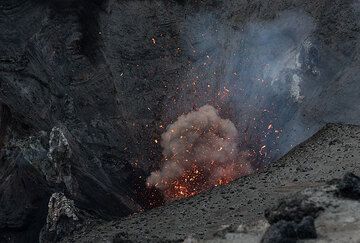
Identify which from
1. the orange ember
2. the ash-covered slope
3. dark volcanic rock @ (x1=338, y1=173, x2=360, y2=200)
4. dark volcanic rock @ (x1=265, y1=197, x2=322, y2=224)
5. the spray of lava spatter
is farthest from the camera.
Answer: the spray of lava spatter

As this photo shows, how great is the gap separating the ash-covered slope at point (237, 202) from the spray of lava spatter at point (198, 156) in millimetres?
2534

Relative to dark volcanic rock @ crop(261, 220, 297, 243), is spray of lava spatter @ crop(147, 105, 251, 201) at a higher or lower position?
higher

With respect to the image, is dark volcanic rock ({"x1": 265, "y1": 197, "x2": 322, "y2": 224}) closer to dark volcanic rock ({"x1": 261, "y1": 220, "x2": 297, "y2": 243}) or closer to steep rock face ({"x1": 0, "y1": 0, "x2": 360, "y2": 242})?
dark volcanic rock ({"x1": 261, "y1": 220, "x2": 297, "y2": 243})

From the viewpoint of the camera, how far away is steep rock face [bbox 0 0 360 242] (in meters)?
13.7

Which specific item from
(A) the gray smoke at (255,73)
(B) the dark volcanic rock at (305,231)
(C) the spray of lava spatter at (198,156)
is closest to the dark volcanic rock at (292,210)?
(B) the dark volcanic rock at (305,231)

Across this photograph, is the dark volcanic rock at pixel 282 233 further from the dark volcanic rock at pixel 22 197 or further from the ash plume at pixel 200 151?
the dark volcanic rock at pixel 22 197

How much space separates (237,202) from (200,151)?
460 cm

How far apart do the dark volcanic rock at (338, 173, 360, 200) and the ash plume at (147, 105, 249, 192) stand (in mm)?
5426

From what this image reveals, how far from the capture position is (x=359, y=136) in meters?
12.0

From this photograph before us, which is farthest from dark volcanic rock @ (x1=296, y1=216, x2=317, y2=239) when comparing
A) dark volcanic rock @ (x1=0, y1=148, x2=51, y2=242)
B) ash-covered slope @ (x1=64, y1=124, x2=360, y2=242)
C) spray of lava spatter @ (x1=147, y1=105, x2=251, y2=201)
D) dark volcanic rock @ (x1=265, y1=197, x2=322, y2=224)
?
dark volcanic rock @ (x1=0, y1=148, x2=51, y2=242)

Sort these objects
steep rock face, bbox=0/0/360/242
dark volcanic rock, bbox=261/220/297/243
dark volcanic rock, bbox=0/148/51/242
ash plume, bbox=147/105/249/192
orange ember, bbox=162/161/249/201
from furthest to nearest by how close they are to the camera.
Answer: ash plume, bbox=147/105/249/192 → orange ember, bbox=162/161/249/201 → steep rock face, bbox=0/0/360/242 → dark volcanic rock, bbox=0/148/51/242 → dark volcanic rock, bbox=261/220/297/243

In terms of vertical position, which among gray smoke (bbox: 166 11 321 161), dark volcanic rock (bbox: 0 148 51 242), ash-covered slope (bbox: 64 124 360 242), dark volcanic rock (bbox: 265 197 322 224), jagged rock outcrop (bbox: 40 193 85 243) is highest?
gray smoke (bbox: 166 11 321 161)

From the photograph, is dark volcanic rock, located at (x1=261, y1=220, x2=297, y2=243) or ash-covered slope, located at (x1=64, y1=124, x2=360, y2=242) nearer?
dark volcanic rock, located at (x1=261, y1=220, x2=297, y2=243)

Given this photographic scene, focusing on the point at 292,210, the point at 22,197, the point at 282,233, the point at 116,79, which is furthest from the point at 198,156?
the point at 282,233
